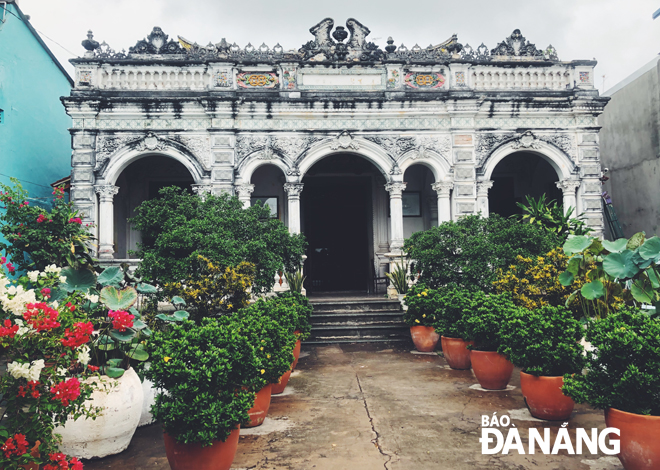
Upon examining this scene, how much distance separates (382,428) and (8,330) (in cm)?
323

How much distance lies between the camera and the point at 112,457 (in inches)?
157

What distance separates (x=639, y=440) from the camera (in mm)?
3232

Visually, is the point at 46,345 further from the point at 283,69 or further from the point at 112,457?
the point at 283,69

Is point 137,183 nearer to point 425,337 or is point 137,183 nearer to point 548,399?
→ point 425,337

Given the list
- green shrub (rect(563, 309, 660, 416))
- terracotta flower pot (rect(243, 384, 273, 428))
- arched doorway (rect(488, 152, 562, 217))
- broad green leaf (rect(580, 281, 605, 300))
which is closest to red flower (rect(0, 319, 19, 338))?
terracotta flower pot (rect(243, 384, 273, 428))

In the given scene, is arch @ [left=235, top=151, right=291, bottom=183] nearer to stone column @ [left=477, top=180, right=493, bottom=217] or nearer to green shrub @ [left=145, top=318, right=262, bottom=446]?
stone column @ [left=477, top=180, right=493, bottom=217]

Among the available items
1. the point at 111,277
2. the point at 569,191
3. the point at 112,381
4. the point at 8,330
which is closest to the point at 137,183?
the point at 111,277

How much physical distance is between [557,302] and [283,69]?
7397 mm

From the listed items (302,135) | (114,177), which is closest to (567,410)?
(302,135)

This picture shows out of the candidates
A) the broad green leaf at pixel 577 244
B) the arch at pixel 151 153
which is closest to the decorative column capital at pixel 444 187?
the broad green leaf at pixel 577 244

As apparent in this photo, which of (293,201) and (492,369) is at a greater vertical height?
(293,201)

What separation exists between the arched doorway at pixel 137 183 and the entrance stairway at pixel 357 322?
5037 mm

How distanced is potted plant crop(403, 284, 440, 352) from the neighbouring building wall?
792 centimetres

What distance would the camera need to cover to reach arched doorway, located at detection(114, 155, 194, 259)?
38.6 ft
